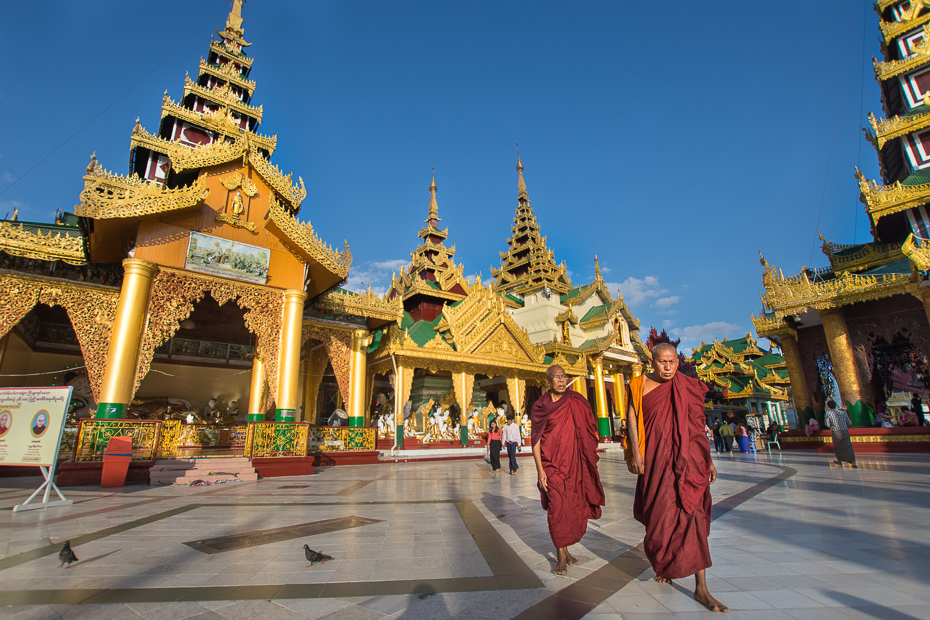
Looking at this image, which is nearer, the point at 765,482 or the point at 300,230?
the point at 765,482

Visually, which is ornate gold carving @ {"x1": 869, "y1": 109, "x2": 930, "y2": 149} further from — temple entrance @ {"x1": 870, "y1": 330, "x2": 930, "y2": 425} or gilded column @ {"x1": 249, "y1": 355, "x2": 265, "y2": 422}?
gilded column @ {"x1": 249, "y1": 355, "x2": 265, "y2": 422}

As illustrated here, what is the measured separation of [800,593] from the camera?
264 centimetres

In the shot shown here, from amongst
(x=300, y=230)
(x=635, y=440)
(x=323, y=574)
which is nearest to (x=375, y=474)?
(x=300, y=230)

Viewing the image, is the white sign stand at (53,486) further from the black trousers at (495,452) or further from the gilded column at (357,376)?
the gilded column at (357,376)

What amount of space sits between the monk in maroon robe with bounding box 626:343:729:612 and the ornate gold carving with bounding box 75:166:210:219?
10.7 meters

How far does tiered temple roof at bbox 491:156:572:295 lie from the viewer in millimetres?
30547

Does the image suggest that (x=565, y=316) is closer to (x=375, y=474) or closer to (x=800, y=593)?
(x=375, y=474)

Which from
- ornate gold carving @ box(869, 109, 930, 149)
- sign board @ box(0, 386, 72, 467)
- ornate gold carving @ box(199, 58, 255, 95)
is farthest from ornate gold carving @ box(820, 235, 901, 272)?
ornate gold carving @ box(199, 58, 255, 95)

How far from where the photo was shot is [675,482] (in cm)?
293

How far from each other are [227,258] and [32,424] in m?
5.53

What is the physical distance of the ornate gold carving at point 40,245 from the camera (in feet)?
32.9

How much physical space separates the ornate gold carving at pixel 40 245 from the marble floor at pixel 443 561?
6293 mm

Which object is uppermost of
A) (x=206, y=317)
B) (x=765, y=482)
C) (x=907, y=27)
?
(x=907, y=27)

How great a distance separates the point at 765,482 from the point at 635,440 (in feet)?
22.4
